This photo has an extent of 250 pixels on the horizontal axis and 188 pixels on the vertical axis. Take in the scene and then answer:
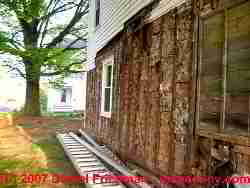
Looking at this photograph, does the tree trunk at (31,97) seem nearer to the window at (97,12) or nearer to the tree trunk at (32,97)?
the tree trunk at (32,97)

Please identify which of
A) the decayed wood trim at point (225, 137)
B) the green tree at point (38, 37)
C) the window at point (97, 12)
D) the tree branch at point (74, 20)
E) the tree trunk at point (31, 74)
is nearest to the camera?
the decayed wood trim at point (225, 137)

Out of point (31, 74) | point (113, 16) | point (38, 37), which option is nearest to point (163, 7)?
point (113, 16)

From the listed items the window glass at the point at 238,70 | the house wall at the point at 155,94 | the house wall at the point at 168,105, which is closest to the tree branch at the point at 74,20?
the house wall at the point at 155,94

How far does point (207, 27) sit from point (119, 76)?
2.91 meters

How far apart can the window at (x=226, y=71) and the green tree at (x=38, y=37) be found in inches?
406

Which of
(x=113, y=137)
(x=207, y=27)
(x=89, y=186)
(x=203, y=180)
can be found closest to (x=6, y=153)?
(x=113, y=137)

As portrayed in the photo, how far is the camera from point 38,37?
13180mm

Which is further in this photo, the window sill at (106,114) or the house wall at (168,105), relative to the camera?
the window sill at (106,114)

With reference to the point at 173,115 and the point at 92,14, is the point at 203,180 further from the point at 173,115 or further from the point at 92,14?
the point at 92,14

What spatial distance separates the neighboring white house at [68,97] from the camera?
21438 mm

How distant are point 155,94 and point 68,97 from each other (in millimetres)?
20438

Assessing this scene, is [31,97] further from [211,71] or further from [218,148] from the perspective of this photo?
[218,148]

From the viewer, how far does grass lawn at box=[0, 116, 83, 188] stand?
430 centimetres

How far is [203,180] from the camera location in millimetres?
2484
